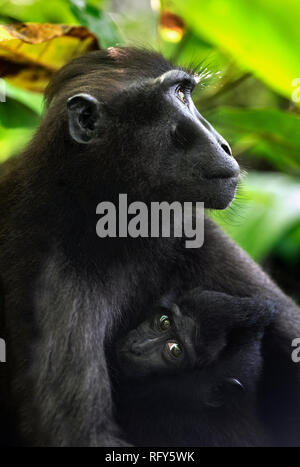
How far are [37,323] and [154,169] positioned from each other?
0.54 metres

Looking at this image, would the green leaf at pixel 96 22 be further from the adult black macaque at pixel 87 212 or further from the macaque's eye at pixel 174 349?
the macaque's eye at pixel 174 349

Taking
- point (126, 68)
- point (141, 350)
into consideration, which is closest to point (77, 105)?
point (126, 68)

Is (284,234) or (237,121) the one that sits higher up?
(237,121)

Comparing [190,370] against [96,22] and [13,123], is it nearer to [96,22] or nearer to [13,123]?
[13,123]

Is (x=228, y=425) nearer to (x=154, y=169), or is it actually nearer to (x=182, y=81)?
(x=154, y=169)

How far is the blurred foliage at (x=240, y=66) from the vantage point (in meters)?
2.90

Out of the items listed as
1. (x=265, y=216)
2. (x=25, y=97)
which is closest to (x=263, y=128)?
(x=265, y=216)

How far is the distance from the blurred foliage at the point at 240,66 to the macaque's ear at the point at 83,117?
2.64 feet

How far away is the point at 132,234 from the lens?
1.97 meters

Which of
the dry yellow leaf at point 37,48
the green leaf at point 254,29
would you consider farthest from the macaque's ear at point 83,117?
the green leaf at point 254,29

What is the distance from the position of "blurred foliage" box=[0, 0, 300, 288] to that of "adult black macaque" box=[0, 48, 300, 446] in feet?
2.28

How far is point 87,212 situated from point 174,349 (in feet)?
1.57

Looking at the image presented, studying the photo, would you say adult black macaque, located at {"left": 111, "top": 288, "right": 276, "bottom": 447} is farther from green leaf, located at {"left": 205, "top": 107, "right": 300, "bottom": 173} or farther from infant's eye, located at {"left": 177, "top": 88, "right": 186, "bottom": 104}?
green leaf, located at {"left": 205, "top": 107, "right": 300, "bottom": 173}

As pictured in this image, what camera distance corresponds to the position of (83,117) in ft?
6.19
